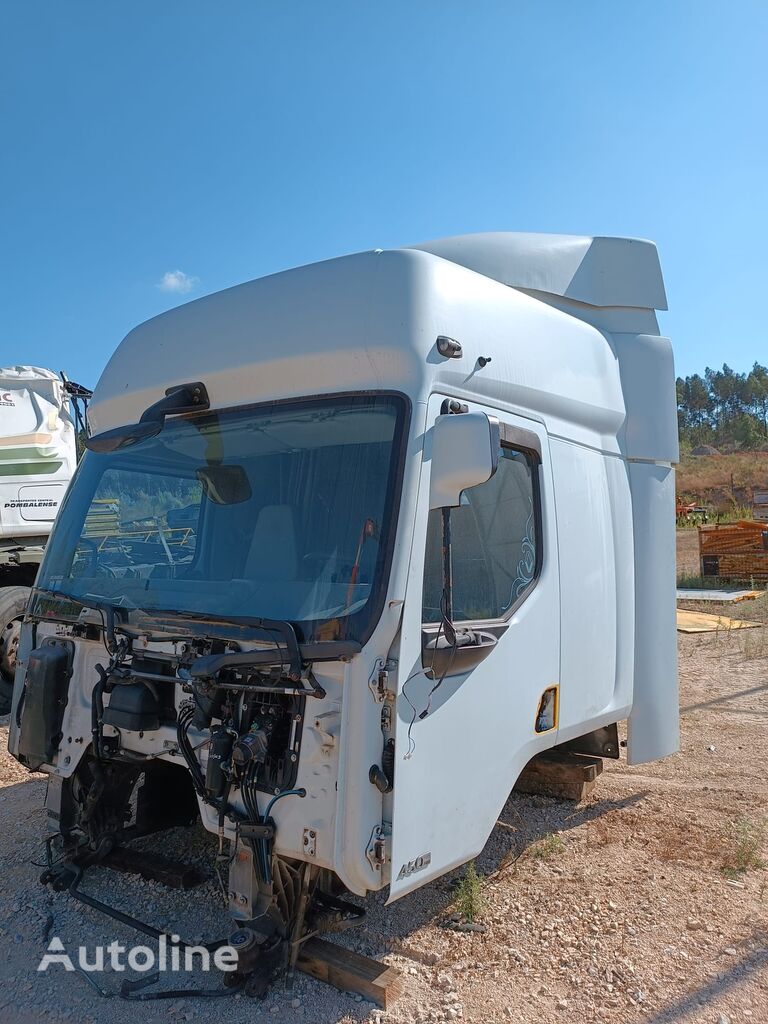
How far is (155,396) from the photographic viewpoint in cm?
390

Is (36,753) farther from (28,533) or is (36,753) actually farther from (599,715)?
(28,533)

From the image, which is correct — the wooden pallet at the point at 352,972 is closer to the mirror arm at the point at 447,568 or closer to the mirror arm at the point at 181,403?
the mirror arm at the point at 447,568

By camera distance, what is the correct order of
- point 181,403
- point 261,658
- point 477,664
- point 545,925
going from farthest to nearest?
1. point 545,925
2. point 181,403
3. point 477,664
4. point 261,658

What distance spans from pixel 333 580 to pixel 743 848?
2910 mm

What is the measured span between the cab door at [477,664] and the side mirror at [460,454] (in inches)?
2.0

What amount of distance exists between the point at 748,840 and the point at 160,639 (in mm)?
3301

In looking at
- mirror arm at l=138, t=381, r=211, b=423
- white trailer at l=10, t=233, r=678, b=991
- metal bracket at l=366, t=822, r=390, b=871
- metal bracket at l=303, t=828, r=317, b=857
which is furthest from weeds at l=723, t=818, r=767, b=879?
mirror arm at l=138, t=381, r=211, b=423

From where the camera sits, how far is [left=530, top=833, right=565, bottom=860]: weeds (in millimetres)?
4495

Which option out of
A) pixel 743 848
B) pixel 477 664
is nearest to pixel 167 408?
pixel 477 664

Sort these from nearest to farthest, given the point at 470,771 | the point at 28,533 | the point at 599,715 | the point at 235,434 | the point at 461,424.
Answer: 1. the point at 461,424
2. the point at 470,771
3. the point at 235,434
4. the point at 599,715
5. the point at 28,533

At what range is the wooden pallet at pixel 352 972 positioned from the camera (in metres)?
3.11

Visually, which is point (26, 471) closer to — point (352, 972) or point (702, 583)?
point (352, 972)

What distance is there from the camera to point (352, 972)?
124 inches

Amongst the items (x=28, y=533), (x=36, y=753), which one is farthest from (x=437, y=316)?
(x=28, y=533)
